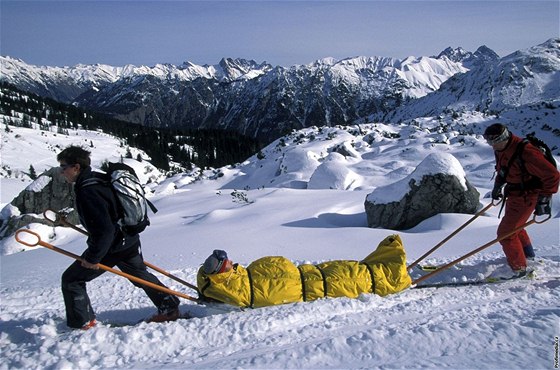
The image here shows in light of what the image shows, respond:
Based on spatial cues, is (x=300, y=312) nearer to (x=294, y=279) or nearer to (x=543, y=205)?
(x=294, y=279)

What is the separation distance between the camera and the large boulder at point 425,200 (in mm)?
9273

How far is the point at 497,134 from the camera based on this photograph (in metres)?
4.92

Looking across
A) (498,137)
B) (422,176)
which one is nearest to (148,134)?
(422,176)

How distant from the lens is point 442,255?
6594 mm

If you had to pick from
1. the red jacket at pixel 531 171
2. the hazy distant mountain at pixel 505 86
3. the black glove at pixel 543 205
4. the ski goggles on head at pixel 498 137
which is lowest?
the black glove at pixel 543 205

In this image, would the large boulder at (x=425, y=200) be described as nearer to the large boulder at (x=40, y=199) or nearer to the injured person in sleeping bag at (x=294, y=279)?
the injured person in sleeping bag at (x=294, y=279)

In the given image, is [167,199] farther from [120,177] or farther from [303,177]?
[120,177]

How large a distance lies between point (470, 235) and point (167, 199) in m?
12.3

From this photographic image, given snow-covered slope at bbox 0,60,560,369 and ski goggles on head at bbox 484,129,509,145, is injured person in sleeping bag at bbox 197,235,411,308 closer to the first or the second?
snow-covered slope at bbox 0,60,560,369

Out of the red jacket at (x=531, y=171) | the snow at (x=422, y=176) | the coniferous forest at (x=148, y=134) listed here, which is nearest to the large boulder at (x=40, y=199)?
the snow at (x=422, y=176)

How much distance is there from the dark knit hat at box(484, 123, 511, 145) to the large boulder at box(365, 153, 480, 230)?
4458 mm

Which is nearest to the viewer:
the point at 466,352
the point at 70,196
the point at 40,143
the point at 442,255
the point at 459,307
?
the point at 466,352

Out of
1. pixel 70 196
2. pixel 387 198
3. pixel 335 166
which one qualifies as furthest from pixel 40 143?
pixel 387 198

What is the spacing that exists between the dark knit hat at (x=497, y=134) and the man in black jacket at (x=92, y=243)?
4.43m
